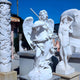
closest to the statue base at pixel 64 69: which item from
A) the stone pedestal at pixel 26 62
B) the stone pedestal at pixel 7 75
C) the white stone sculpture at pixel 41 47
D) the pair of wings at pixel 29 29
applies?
the white stone sculpture at pixel 41 47

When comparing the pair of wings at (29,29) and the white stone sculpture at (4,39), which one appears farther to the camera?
the white stone sculpture at (4,39)

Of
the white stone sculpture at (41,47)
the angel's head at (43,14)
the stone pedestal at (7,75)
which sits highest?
the angel's head at (43,14)

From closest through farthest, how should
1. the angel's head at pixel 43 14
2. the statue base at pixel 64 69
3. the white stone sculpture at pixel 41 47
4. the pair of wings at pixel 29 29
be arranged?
the white stone sculpture at pixel 41 47, the angel's head at pixel 43 14, the pair of wings at pixel 29 29, the statue base at pixel 64 69

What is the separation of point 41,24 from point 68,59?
2.13m

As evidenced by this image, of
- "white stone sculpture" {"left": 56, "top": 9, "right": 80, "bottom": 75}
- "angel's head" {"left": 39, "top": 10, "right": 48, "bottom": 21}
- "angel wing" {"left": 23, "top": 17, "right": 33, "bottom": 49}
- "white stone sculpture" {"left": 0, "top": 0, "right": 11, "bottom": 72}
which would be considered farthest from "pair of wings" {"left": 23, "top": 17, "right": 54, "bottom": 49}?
"white stone sculpture" {"left": 0, "top": 0, "right": 11, "bottom": 72}

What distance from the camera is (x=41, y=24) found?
3.77 metres

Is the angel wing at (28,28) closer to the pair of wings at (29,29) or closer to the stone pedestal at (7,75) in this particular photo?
the pair of wings at (29,29)

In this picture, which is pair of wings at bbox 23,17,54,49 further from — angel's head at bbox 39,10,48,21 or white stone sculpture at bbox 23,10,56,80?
angel's head at bbox 39,10,48,21

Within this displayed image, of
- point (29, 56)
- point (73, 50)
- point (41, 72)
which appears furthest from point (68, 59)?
point (41, 72)

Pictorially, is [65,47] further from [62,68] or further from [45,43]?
[45,43]

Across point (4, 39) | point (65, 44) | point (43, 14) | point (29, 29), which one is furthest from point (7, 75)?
point (43, 14)

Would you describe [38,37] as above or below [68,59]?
above

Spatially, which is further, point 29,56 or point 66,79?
point 29,56

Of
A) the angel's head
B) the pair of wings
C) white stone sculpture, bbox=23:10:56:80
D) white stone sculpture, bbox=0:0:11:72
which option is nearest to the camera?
white stone sculpture, bbox=23:10:56:80
